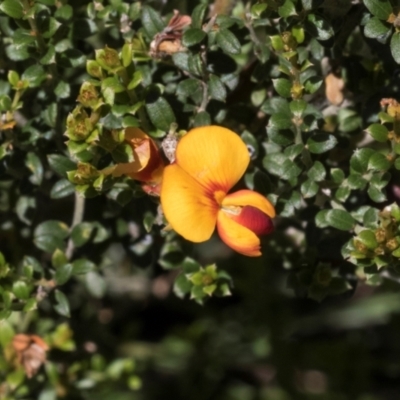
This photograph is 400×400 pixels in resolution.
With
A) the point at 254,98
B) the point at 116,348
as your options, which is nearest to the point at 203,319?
the point at 116,348

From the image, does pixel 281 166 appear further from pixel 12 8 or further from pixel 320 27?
pixel 12 8

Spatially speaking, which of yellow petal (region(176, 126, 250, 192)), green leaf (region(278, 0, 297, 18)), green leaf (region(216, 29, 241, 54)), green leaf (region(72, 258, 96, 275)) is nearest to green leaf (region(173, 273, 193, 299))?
green leaf (region(72, 258, 96, 275))

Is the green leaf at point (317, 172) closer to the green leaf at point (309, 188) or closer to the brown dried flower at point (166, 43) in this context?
the green leaf at point (309, 188)

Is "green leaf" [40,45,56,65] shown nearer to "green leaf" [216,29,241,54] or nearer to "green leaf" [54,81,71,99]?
"green leaf" [54,81,71,99]

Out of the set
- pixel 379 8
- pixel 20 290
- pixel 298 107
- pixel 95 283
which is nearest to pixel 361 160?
pixel 298 107

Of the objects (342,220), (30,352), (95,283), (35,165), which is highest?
(342,220)

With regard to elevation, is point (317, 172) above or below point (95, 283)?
above

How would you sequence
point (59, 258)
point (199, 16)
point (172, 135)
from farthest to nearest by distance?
point (59, 258), point (199, 16), point (172, 135)
